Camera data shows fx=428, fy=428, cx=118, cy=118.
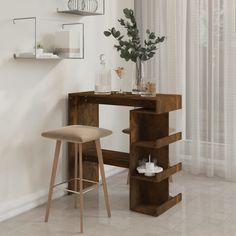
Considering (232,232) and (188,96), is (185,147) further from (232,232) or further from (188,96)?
(232,232)

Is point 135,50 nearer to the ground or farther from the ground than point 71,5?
nearer to the ground

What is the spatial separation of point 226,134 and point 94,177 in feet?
4.29

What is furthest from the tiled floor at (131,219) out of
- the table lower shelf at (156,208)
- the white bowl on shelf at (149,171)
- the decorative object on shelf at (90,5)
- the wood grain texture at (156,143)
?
the decorative object on shelf at (90,5)

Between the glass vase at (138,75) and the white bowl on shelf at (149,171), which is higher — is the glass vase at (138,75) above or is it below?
above

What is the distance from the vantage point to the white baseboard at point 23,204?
3104 mm

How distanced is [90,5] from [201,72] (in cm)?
127

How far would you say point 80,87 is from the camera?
3770 millimetres

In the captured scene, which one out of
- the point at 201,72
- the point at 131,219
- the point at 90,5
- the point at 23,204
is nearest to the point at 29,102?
the point at 23,204

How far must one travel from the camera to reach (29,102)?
3260mm

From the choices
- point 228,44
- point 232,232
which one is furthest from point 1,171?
point 228,44

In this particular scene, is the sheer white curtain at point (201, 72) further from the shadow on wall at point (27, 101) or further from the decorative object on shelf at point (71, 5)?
the shadow on wall at point (27, 101)

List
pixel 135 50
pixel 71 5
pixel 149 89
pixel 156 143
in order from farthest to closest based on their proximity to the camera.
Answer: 1. pixel 71 5
2. pixel 135 50
3. pixel 149 89
4. pixel 156 143

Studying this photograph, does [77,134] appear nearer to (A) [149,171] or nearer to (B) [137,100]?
(B) [137,100]

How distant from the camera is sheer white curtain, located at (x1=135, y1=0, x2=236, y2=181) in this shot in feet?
13.1
